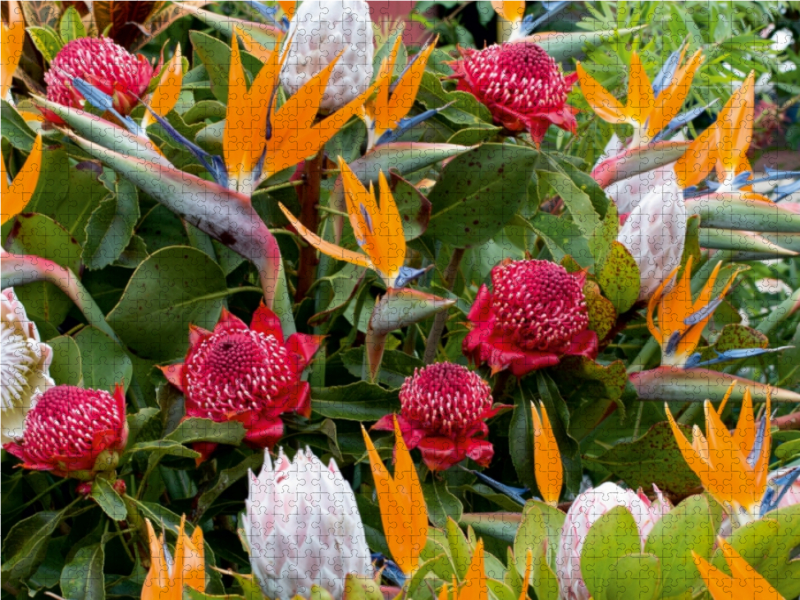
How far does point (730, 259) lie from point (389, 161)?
0.81 ft

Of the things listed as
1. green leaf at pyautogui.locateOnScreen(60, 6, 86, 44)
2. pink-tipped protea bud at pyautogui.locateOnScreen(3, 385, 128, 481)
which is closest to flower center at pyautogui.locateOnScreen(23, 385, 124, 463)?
pink-tipped protea bud at pyautogui.locateOnScreen(3, 385, 128, 481)

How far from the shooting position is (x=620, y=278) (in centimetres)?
51

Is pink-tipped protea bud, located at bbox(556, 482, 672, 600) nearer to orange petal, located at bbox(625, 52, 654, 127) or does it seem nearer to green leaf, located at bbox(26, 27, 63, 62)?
orange petal, located at bbox(625, 52, 654, 127)

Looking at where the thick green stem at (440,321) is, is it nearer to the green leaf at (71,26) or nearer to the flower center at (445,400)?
the flower center at (445,400)

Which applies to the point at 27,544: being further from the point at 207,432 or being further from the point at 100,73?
the point at 100,73

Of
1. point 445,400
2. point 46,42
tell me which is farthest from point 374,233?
point 46,42

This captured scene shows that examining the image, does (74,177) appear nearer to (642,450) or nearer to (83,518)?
(83,518)

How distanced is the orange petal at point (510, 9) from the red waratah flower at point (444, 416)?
0.92 ft

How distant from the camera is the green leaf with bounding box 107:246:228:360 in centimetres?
53

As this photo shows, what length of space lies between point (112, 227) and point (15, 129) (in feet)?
0.34

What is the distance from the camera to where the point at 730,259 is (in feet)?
1.99

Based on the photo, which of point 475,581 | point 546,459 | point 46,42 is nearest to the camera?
point 475,581

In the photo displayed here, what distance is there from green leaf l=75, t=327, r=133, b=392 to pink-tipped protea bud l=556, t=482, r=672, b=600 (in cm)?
29

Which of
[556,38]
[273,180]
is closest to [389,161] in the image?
[273,180]
